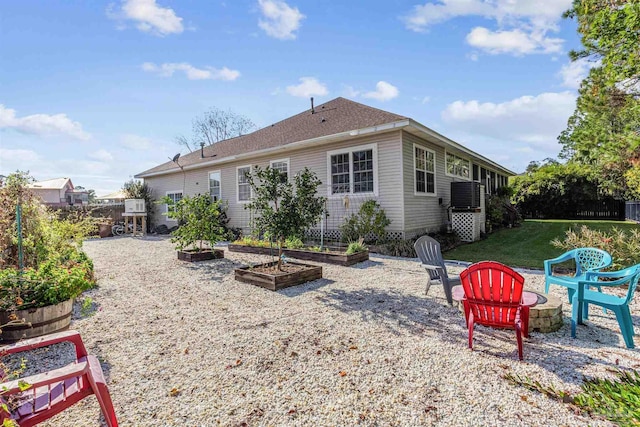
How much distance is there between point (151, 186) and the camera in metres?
18.8

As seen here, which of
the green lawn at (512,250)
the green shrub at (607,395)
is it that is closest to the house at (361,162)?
the green lawn at (512,250)

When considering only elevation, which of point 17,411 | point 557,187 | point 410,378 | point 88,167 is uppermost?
point 88,167

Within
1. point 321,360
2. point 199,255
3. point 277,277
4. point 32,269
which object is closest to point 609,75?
point 277,277

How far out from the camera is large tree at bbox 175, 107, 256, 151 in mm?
31953

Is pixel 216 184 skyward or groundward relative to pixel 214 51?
groundward

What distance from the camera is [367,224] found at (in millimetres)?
9312

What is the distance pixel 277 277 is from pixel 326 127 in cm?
696

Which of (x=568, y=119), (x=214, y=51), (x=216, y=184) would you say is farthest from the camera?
(x=568, y=119)

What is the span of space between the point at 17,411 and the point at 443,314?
159 inches

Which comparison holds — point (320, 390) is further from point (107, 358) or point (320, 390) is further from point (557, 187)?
point (557, 187)

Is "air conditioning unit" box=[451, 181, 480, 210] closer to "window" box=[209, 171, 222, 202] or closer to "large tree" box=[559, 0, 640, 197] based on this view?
"large tree" box=[559, 0, 640, 197]

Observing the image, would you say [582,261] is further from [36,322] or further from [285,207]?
[36,322]

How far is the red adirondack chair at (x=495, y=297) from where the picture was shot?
2.87 meters

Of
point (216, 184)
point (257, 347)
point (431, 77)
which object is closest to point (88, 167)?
point (216, 184)
